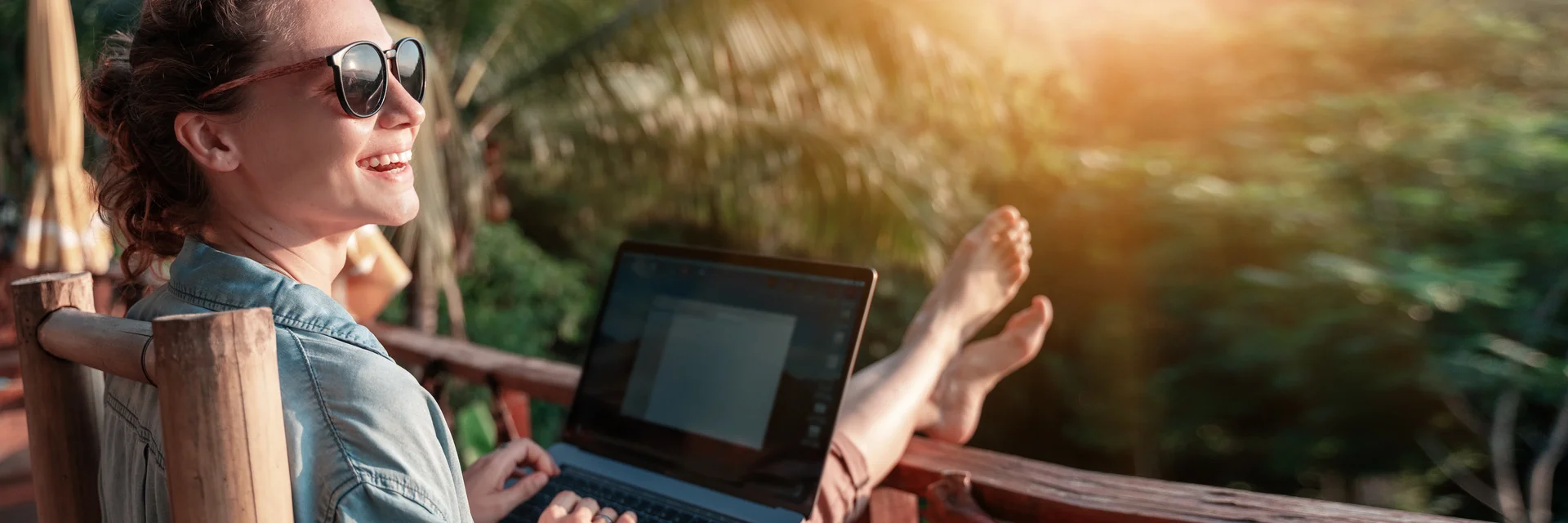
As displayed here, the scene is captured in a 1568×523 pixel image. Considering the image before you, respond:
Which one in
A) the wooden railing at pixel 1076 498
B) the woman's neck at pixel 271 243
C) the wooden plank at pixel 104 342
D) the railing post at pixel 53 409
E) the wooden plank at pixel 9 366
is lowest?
the wooden plank at pixel 9 366

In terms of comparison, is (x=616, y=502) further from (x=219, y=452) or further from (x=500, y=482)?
(x=219, y=452)

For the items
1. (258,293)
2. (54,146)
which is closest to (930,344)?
(258,293)

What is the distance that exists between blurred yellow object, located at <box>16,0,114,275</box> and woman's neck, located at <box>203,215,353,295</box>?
2.10 meters

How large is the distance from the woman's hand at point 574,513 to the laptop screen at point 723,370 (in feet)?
0.82

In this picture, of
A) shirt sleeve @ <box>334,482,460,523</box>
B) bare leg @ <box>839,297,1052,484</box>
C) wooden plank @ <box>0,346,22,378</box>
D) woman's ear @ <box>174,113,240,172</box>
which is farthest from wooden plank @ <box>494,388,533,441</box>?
shirt sleeve @ <box>334,482,460,523</box>

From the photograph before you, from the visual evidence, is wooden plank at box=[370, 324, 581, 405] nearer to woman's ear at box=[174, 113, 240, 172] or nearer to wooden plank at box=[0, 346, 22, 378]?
wooden plank at box=[0, 346, 22, 378]

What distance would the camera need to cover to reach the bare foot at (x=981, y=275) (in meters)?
2.23

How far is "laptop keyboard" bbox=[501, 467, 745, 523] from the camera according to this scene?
4.52ft

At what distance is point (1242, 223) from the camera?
23.0 feet

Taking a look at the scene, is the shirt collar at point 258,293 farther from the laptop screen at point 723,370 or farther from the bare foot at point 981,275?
the bare foot at point 981,275

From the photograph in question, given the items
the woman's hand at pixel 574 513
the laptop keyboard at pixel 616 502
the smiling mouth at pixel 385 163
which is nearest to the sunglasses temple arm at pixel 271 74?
the smiling mouth at pixel 385 163

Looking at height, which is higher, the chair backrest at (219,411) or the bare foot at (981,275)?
the chair backrest at (219,411)

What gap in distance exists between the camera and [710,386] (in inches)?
58.6

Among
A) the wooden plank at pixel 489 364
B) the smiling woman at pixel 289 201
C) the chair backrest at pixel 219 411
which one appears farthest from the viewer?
the wooden plank at pixel 489 364
